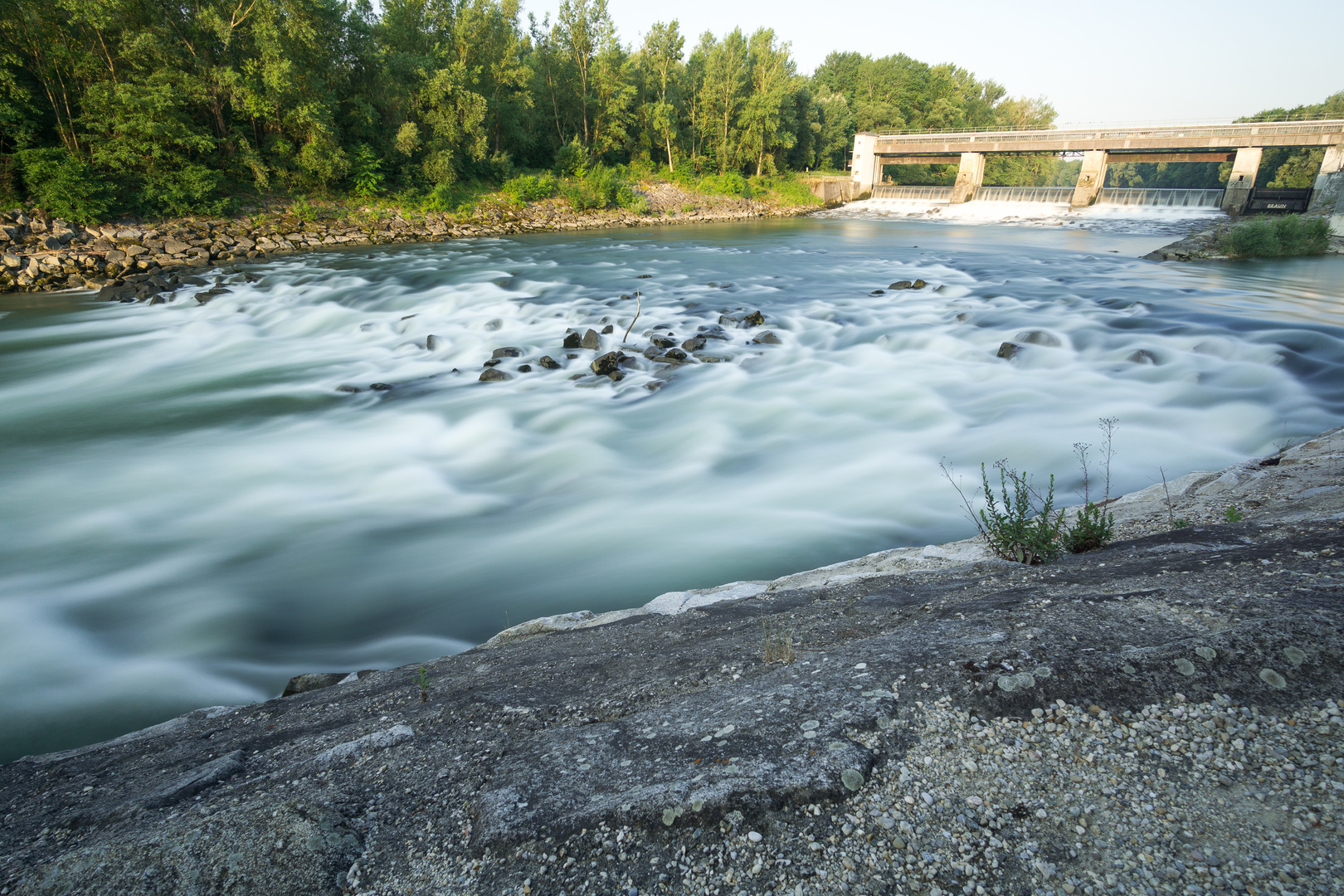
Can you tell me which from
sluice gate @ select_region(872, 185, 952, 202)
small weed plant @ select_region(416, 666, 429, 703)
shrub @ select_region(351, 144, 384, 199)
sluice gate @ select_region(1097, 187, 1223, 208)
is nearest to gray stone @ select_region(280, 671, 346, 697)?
small weed plant @ select_region(416, 666, 429, 703)

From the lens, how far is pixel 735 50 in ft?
165

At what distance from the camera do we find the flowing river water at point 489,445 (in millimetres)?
4824

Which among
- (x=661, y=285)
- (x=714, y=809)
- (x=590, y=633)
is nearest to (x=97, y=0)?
(x=661, y=285)

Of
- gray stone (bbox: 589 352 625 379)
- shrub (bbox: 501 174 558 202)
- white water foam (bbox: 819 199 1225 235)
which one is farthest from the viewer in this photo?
shrub (bbox: 501 174 558 202)

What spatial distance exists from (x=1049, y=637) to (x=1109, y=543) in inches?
79.0

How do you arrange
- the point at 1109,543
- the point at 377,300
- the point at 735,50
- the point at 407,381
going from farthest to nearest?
the point at 735,50 → the point at 377,300 → the point at 407,381 → the point at 1109,543

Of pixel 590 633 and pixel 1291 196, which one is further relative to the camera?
pixel 1291 196

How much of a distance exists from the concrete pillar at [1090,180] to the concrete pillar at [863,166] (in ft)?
52.5

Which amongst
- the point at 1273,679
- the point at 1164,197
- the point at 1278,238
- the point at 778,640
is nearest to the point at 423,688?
the point at 778,640

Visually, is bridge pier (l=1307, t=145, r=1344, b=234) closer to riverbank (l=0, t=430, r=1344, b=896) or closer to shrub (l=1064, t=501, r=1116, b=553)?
shrub (l=1064, t=501, r=1116, b=553)

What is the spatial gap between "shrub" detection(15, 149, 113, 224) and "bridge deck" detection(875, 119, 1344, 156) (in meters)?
48.6

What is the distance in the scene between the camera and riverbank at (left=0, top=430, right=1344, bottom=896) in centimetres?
158

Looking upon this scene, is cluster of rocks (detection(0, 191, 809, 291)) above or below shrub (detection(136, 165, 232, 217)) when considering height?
below

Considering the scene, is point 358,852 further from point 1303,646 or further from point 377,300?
point 377,300
